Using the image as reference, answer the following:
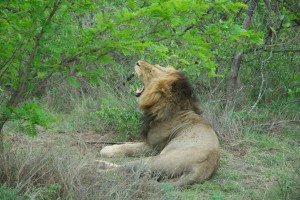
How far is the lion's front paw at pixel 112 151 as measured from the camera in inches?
242

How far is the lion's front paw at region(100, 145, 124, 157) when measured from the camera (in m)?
6.16

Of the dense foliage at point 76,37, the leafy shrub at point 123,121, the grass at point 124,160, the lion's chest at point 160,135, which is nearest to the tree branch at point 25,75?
the dense foliage at point 76,37

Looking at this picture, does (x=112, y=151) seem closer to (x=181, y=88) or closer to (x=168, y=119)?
(x=168, y=119)

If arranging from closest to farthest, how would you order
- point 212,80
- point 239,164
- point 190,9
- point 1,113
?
point 190,9 → point 1,113 → point 239,164 → point 212,80

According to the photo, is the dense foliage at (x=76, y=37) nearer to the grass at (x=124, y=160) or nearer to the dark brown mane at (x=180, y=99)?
the grass at (x=124, y=160)

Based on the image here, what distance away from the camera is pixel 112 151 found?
619 centimetres

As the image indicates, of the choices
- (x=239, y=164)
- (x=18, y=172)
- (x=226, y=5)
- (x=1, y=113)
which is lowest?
(x=239, y=164)

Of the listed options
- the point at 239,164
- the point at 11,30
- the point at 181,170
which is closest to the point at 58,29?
the point at 11,30

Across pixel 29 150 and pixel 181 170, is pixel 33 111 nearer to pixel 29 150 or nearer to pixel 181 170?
pixel 29 150

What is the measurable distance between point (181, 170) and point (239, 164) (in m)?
1.38

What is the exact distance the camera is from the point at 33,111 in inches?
149

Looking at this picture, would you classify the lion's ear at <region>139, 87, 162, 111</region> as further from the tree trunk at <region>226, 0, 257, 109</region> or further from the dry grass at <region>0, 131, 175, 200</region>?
the tree trunk at <region>226, 0, 257, 109</region>

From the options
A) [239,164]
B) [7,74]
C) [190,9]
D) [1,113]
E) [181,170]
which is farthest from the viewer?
[239,164]

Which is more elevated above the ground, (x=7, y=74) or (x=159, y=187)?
(x=7, y=74)
